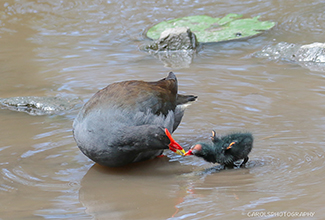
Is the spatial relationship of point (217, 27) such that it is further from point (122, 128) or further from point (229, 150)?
point (122, 128)

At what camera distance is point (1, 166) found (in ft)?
12.3

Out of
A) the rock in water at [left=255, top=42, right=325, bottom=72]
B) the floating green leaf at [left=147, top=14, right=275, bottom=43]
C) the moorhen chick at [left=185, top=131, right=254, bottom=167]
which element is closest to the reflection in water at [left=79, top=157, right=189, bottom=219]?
the moorhen chick at [left=185, top=131, right=254, bottom=167]

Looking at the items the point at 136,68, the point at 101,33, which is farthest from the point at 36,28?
the point at 136,68

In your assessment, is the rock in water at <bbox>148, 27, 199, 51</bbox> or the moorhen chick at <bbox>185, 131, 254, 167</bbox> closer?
the moorhen chick at <bbox>185, 131, 254, 167</bbox>

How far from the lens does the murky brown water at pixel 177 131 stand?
2.99 meters

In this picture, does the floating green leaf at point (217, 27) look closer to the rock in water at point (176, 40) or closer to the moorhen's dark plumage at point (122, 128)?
the rock in water at point (176, 40)

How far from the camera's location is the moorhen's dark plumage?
3.49 metres

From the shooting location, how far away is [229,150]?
380 cm

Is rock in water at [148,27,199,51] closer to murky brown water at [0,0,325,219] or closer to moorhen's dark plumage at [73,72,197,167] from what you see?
murky brown water at [0,0,325,219]

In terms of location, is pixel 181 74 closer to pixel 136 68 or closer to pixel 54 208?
pixel 136 68

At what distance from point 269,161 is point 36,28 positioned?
6953 mm

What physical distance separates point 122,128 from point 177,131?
1154mm

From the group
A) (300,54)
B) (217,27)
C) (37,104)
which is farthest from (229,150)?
(217,27)

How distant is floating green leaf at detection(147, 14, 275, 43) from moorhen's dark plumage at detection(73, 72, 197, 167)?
4345 millimetres
